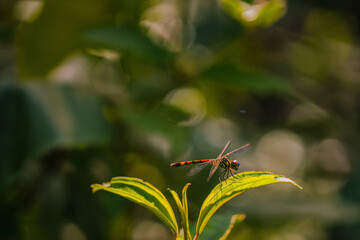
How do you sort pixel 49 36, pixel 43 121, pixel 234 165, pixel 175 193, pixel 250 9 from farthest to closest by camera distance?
pixel 49 36
pixel 43 121
pixel 250 9
pixel 234 165
pixel 175 193

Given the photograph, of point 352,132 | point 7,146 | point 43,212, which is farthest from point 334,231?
point 7,146

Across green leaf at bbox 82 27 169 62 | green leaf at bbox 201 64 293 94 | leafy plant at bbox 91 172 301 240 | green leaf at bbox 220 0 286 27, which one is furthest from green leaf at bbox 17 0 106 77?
leafy plant at bbox 91 172 301 240

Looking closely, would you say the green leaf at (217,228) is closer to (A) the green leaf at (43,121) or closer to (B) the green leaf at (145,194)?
(B) the green leaf at (145,194)

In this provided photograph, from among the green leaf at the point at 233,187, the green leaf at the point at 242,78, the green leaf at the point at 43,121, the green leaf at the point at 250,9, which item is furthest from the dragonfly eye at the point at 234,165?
the green leaf at the point at 242,78

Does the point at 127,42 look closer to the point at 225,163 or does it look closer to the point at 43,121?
the point at 43,121

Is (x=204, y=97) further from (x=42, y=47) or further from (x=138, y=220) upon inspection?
(x=42, y=47)

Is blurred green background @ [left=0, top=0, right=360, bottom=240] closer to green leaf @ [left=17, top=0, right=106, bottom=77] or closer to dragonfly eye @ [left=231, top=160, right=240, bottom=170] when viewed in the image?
green leaf @ [left=17, top=0, right=106, bottom=77]

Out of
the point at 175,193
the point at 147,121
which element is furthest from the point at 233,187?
the point at 147,121

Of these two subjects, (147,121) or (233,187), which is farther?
(147,121)

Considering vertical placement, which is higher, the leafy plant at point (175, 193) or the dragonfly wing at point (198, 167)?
the leafy plant at point (175, 193)
